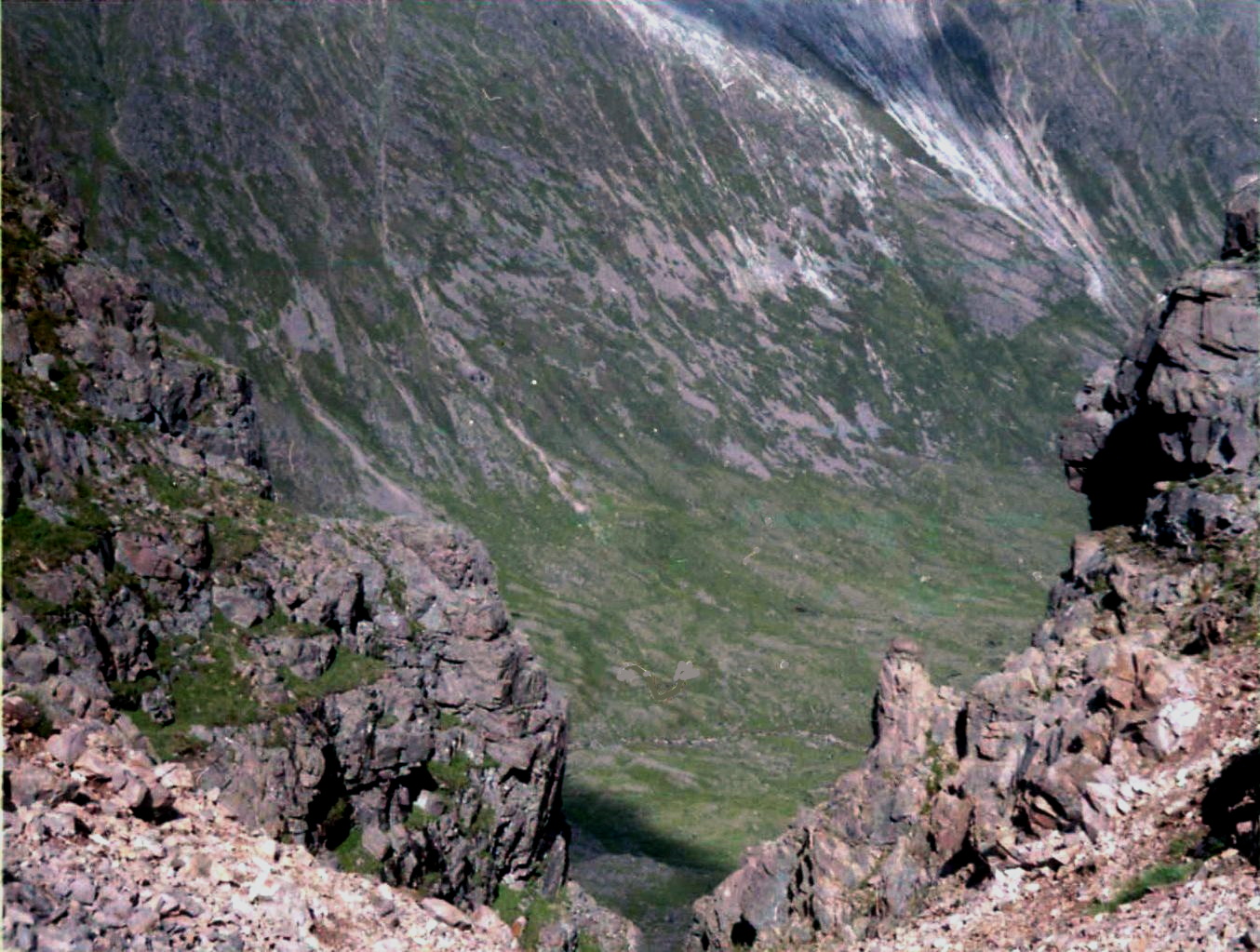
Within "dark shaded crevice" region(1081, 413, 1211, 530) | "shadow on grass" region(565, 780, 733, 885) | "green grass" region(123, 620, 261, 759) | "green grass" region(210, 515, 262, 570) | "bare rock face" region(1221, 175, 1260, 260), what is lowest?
"shadow on grass" region(565, 780, 733, 885)

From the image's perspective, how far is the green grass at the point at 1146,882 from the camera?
27578mm

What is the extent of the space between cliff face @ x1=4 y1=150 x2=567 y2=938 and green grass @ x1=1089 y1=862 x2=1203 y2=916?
34.2 meters

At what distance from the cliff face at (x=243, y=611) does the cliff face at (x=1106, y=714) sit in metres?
18.5

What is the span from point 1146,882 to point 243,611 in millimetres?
53362

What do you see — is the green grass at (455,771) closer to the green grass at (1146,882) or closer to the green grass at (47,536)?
the green grass at (47,536)

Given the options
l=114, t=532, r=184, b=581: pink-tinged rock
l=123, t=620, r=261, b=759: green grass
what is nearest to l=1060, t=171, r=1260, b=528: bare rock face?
l=123, t=620, r=261, b=759: green grass

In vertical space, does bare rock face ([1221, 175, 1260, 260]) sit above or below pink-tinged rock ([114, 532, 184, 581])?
above

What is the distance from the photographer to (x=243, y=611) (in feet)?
246

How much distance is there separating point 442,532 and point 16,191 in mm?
28053

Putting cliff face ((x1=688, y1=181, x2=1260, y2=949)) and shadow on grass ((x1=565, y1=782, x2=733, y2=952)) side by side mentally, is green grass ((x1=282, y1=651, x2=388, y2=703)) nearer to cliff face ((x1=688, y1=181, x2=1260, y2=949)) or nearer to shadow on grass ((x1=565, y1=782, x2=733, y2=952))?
cliff face ((x1=688, y1=181, x2=1260, y2=949))

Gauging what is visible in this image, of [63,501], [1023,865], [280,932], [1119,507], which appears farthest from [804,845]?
[280,932]

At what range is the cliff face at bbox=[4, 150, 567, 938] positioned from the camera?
6662 cm

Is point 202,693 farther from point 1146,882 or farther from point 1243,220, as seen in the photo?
point 1146,882

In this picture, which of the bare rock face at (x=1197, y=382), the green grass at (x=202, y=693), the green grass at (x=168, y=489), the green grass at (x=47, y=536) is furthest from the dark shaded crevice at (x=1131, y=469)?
the green grass at (x=47, y=536)
